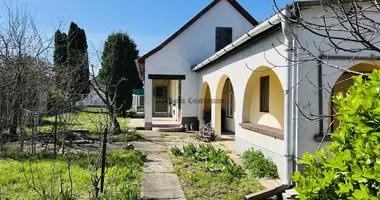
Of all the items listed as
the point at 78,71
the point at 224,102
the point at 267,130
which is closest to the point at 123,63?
the point at 224,102

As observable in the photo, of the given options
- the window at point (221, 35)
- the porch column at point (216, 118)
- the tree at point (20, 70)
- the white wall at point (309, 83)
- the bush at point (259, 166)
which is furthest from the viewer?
the window at point (221, 35)

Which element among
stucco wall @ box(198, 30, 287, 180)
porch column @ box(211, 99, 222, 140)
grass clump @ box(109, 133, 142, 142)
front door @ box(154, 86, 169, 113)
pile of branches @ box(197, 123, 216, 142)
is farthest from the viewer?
front door @ box(154, 86, 169, 113)

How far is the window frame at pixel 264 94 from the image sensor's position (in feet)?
34.3

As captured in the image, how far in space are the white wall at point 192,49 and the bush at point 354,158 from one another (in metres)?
15.6

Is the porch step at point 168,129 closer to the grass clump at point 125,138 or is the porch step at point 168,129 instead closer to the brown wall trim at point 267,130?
the grass clump at point 125,138

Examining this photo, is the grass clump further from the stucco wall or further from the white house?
the stucco wall

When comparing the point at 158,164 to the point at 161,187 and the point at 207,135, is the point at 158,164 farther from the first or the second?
the point at 207,135

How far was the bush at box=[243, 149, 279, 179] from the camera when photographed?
24.3 ft

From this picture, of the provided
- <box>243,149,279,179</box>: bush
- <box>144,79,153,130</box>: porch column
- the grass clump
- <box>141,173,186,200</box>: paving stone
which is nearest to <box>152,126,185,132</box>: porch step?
<box>144,79,153,130</box>: porch column

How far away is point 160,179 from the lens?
277 inches

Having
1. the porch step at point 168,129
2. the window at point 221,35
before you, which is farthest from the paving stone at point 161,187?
the window at point 221,35

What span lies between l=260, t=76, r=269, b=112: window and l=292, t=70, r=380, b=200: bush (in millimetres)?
7938

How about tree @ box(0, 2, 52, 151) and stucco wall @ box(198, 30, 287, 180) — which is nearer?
stucco wall @ box(198, 30, 287, 180)

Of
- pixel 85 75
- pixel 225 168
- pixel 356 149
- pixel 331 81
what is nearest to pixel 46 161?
pixel 225 168
